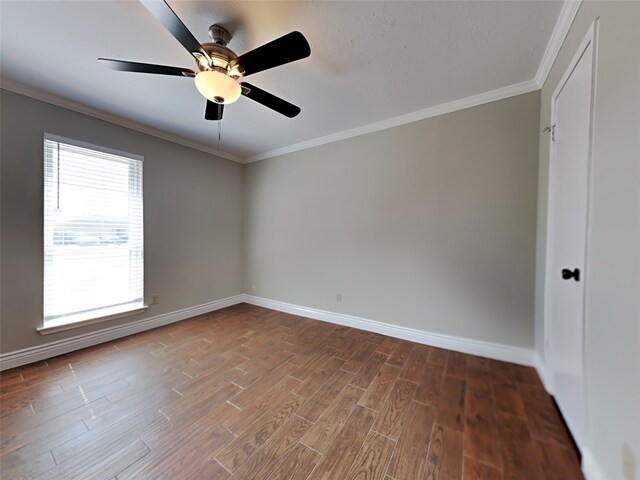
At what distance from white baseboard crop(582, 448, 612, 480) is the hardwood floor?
6 cm

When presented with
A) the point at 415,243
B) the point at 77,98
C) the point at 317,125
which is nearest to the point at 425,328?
the point at 415,243

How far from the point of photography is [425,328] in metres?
2.48

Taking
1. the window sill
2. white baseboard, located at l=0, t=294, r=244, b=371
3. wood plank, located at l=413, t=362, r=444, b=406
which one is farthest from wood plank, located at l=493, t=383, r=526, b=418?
the window sill

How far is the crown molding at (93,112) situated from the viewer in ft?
6.55

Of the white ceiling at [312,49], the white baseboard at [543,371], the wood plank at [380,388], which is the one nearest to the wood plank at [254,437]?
the wood plank at [380,388]

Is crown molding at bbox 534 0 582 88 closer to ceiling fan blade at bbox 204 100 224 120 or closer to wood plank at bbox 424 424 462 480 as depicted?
ceiling fan blade at bbox 204 100 224 120

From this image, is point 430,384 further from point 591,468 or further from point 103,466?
point 103,466

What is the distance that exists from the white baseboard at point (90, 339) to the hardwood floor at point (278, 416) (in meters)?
0.10

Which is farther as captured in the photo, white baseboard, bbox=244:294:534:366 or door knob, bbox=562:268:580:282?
white baseboard, bbox=244:294:534:366

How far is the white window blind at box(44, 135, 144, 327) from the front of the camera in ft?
7.28

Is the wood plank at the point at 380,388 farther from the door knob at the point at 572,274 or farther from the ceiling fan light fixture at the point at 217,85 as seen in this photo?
the ceiling fan light fixture at the point at 217,85

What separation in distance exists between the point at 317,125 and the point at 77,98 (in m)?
2.40

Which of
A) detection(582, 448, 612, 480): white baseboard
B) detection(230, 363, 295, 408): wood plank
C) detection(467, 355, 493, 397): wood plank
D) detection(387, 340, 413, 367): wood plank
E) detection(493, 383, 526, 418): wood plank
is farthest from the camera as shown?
detection(387, 340, 413, 367): wood plank

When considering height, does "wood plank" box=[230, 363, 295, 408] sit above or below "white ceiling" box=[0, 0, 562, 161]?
below
